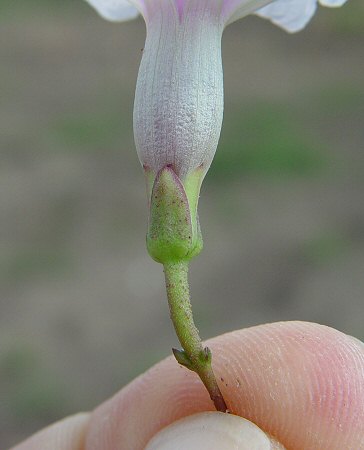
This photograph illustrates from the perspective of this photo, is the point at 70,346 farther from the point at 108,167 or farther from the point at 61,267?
the point at 108,167

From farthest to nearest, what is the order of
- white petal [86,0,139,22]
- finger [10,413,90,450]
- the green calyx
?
finger [10,413,90,450]
white petal [86,0,139,22]
the green calyx

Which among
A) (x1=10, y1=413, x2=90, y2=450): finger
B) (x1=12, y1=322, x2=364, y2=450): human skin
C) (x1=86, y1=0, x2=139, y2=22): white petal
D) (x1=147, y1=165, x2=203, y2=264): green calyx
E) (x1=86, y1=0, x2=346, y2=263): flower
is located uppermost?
(x1=86, y1=0, x2=139, y2=22): white petal

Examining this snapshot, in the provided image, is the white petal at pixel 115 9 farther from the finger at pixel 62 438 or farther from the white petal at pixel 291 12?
the finger at pixel 62 438

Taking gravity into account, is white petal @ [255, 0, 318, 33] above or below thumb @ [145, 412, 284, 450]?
above

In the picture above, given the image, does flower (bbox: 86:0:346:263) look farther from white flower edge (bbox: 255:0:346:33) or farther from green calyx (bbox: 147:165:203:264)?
white flower edge (bbox: 255:0:346:33)

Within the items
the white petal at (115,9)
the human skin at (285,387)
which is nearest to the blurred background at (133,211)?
the human skin at (285,387)

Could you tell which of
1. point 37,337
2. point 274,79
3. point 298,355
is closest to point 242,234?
point 37,337

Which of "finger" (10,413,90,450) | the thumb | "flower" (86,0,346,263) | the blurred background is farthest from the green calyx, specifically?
the blurred background

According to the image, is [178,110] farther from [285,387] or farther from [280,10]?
[285,387]
